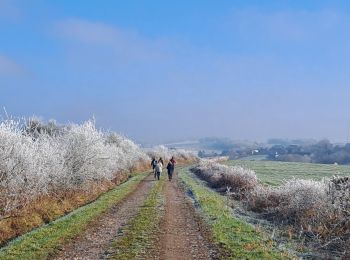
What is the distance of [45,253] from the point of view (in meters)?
13.4

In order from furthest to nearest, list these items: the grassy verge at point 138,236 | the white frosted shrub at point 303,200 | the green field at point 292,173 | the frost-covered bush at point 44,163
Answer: the green field at point 292,173 < the white frosted shrub at point 303,200 < the frost-covered bush at point 44,163 < the grassy verge at point 138,236

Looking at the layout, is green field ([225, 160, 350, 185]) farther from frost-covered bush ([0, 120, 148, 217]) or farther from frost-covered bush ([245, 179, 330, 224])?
frost-covered bush ([0, 120, 148, 217])

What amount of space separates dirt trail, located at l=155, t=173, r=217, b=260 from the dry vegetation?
12.6ft

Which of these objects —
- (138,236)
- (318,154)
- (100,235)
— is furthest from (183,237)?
(318,154)

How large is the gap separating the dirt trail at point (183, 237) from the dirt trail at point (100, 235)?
177 cm

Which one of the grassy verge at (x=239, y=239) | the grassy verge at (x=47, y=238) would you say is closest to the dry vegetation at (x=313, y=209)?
the grassy verge at (x=239, y=239)

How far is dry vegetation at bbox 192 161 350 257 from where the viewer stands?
54.3 feet

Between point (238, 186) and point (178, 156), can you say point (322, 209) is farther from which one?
point (178, 156)

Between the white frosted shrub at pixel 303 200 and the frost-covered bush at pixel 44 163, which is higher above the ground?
the frost-covered bush at pixel 44 163

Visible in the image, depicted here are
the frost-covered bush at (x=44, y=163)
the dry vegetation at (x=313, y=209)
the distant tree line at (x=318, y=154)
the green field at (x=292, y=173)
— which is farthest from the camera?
the distant tree line at (x=318, y=154)

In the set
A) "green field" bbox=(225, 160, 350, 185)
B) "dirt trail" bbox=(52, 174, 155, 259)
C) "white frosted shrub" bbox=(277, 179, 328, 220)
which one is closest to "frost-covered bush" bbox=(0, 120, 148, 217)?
"dirt trail" bbox=(52, 174, 155, 259)

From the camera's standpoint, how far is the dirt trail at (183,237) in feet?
44.5

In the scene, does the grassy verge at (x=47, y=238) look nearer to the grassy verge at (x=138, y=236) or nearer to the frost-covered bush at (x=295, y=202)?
the grassy verge at (x=138, y=236)

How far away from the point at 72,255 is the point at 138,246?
213cm
